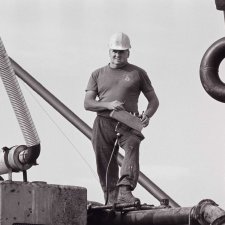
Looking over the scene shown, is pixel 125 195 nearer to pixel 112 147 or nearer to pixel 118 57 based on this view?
pixel 112 147

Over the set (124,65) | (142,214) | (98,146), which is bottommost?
(142,214)

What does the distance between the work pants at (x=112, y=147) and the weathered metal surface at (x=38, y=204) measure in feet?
4.94

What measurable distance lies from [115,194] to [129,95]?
4.61ft

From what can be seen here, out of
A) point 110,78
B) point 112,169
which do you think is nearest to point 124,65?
point 110,78

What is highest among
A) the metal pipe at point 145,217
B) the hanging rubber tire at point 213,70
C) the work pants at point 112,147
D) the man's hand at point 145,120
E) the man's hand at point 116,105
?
the hanging rubber tire at point 213,70

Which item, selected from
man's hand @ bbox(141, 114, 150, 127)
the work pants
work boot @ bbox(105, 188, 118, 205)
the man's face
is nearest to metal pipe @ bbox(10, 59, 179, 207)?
the work pants

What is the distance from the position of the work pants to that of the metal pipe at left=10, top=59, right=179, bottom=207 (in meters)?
3.60

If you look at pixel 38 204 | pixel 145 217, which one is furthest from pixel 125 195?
pixel 38 204

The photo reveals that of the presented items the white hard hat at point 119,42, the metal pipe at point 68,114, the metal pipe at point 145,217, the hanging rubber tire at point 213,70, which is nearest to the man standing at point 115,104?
the white hard hat at point 119,42

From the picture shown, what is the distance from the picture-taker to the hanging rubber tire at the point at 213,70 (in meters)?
14.4

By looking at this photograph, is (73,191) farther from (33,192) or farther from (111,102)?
(111,102)

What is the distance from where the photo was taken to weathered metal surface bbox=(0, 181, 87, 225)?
45.4ft

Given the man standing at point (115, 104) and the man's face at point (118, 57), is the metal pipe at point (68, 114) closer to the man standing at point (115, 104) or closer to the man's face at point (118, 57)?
the man standing at point (115, 104)

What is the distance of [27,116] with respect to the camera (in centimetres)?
1459
